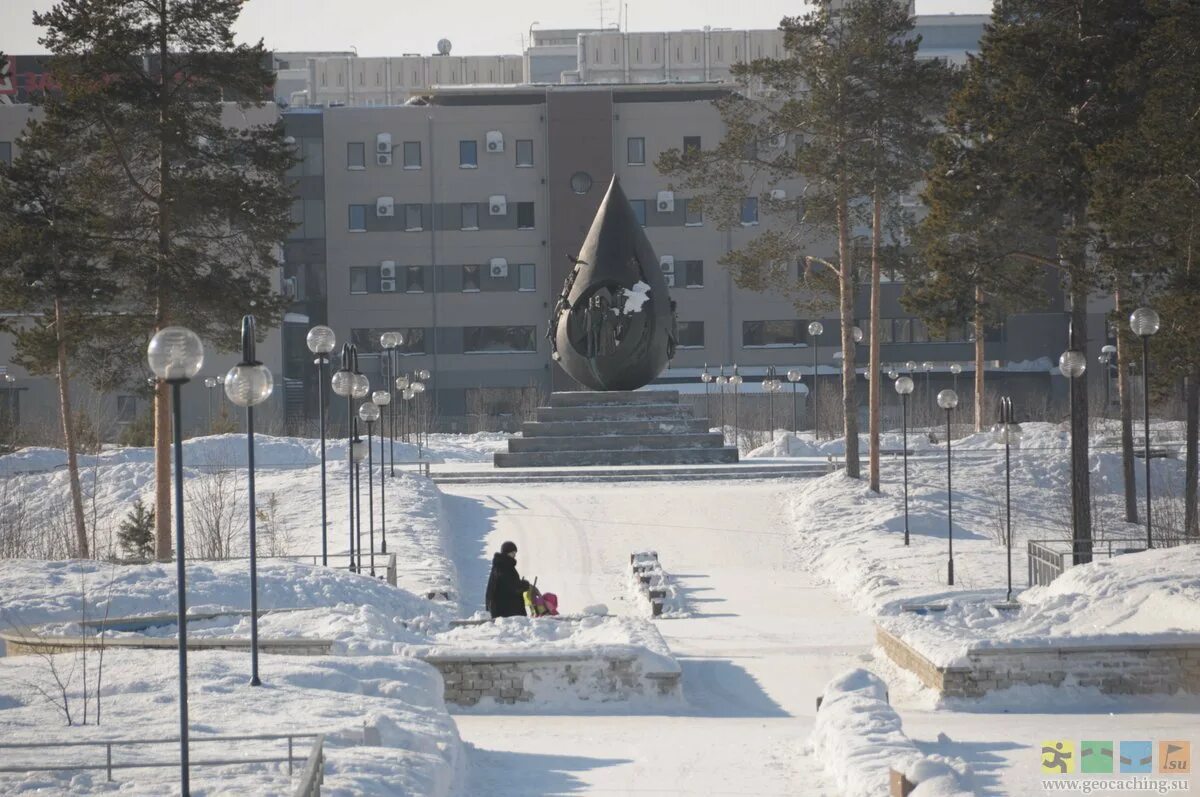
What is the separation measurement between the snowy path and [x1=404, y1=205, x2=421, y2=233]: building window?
3080 cm

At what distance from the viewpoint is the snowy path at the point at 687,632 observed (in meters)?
10.2

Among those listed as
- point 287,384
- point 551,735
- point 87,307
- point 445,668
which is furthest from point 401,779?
point 287,384

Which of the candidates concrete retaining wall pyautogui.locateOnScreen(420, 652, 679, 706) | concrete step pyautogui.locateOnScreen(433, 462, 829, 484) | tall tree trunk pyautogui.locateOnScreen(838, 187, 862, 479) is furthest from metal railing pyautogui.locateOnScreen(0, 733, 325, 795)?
concrete step pyautogui.locateOnScreen(433, 462, 829, 484)

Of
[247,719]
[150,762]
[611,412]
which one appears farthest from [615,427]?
[150,762]

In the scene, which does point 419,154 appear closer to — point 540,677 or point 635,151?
point 635,151

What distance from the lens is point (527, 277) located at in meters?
60.6

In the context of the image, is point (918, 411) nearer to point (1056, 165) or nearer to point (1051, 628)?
→ point (1056, 165)

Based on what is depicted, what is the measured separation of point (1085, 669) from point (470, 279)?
4911 centimetres

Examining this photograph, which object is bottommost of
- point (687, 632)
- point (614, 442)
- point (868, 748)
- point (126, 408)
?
point (687, 632)

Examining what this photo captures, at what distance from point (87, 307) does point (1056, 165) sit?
1391cm

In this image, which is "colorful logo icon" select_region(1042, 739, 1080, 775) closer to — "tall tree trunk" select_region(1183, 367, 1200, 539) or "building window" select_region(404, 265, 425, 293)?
"tall tree trunk" select_region(1183, 367, 1200, 539)

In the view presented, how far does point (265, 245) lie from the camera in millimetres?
24500

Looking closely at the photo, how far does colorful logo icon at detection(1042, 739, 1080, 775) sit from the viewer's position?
31.7 ft

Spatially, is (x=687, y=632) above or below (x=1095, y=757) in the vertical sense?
below
